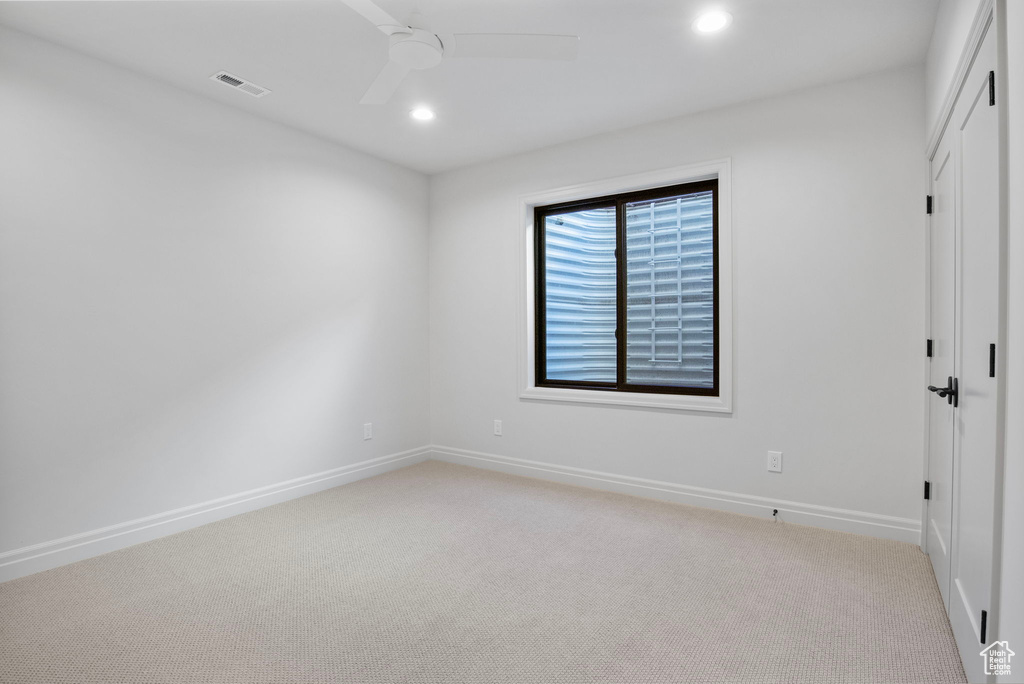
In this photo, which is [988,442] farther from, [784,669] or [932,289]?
[932,289]

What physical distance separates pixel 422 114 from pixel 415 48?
149 centimetres

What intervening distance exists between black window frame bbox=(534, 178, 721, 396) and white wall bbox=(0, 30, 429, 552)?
48.9 inches

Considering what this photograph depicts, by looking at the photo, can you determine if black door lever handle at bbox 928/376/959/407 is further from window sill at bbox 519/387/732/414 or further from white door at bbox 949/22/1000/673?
window sill at bbox 519/387/732/414

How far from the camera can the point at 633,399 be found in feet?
12.1

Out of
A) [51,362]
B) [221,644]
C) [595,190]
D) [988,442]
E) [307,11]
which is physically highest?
[307,11]

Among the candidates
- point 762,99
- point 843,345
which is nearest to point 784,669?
point 843,345

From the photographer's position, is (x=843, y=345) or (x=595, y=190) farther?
(x=595, y=190)

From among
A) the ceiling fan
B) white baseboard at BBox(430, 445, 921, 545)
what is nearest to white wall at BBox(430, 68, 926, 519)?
white baseboard at BBox(430, 445, 921, 545)

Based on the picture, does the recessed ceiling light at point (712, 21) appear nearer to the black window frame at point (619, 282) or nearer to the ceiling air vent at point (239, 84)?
the black window frame at point (619, 282)

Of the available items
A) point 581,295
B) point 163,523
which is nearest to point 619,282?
point 581,295

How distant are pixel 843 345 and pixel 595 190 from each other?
1880mm

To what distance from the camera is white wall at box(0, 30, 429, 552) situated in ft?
8.24

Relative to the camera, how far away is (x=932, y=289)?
2.54 metres

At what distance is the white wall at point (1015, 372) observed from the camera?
3.93ft
